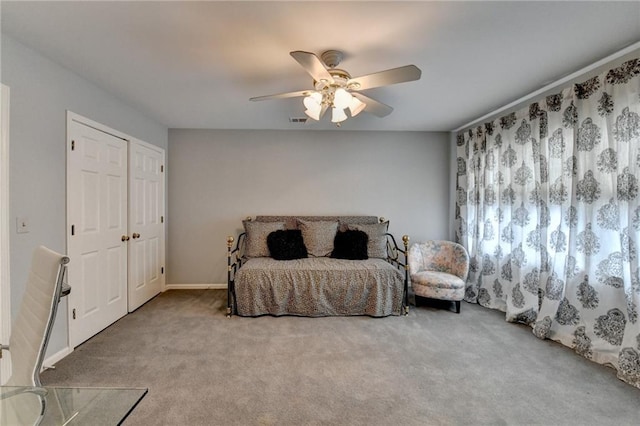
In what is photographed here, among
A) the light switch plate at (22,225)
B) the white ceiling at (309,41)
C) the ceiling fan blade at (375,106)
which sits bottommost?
the light switch plate at (22,225)

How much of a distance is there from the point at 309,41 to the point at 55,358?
10.4ft

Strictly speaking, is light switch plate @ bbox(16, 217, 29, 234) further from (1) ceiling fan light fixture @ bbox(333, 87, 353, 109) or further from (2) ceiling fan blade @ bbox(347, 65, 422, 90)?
(2) ceiling fan blade @ bbox(347, 65, 422, 90)

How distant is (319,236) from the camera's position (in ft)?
13.0

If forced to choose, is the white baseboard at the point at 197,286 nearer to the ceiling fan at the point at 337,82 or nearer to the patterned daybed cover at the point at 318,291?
the patterned daybed cover at the point at 318,291

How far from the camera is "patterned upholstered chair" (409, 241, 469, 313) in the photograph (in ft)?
11.0

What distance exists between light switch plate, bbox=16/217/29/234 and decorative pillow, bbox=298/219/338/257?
2731 millimetres

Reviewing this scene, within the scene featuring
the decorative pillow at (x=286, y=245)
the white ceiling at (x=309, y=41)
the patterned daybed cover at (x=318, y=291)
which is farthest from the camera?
the decorative pillow at (x=286, y=245)

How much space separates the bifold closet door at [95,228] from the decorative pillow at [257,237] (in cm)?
141

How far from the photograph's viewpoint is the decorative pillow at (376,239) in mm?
3894

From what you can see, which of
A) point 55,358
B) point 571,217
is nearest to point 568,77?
point 571,217

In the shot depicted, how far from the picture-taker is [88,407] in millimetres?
1004

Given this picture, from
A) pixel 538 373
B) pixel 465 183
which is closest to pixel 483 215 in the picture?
pixel 465 183

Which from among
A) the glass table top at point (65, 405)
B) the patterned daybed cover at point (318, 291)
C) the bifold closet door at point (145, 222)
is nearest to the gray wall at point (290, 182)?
the bifold closet door at point (145, 222)

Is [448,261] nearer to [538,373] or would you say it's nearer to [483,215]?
[483,215]
